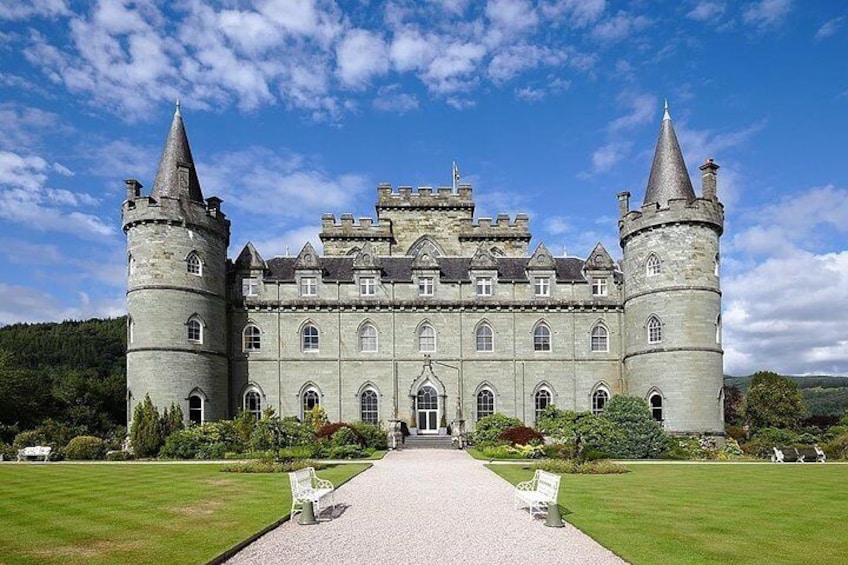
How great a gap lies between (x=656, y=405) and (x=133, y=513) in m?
30.0

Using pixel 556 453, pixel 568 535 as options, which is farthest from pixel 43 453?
pixel 568 535

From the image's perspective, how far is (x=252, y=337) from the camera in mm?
41438

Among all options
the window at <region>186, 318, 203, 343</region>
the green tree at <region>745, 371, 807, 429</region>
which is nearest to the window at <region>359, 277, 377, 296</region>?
the window at <region>186, 318, 203, 343</region>

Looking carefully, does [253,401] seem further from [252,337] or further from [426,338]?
[426,338]

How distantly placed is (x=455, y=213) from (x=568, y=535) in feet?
125

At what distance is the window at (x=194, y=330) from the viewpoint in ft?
124

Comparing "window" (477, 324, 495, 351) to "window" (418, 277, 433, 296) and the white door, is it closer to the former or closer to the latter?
"window" (418, 277, 433, 296)

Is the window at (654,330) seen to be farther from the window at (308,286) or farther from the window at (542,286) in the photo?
the window at (308,286)

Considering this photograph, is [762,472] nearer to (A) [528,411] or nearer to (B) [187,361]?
(A) [528,411]

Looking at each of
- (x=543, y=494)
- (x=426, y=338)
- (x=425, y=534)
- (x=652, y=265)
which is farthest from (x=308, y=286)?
(x=425, y=534)

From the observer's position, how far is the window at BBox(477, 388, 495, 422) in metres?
41.3

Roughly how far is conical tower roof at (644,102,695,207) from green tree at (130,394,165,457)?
90.1 ft

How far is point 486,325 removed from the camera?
1650 inches

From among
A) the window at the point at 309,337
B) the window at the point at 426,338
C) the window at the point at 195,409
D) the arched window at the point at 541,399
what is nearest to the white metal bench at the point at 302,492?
the window at the point at 195,409
